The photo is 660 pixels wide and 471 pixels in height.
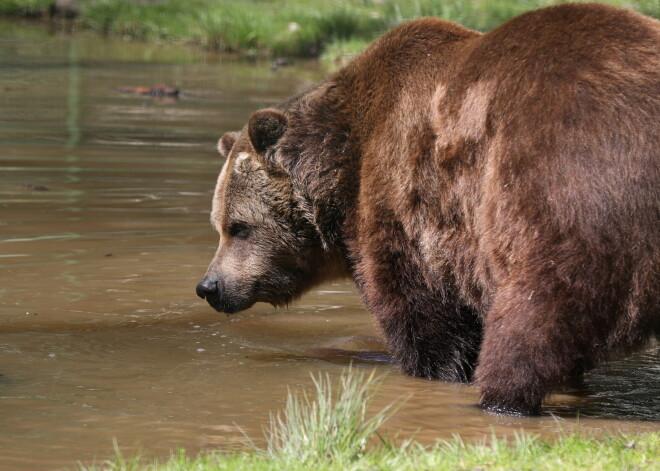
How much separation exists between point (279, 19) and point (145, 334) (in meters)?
18.2

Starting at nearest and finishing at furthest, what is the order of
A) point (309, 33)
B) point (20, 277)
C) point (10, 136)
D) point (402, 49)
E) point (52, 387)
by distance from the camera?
point (52, 387) → point (402, 49) → point (20, 277) → point (10, 136) → point (309, 33)

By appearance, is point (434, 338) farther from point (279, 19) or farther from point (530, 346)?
point (279, 19)

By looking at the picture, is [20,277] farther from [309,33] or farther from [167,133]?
[309,33]

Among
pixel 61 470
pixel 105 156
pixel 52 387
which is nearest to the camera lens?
pixel 61 470

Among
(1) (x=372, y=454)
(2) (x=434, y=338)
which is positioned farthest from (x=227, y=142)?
(1) (x=372, y=454)

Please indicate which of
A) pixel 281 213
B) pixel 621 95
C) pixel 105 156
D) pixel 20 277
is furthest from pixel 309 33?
pixel 621 95

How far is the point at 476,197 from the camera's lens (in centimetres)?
567

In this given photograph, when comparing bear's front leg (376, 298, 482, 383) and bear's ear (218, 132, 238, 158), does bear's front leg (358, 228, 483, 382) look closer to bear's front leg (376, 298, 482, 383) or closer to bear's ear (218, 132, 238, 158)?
bear's front leg (376, 298, 482, 383)

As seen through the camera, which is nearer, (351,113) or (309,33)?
(351,113)

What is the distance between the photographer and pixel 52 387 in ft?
19.4

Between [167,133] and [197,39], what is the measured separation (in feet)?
37.0

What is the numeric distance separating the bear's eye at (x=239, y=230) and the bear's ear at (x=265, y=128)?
0.46 metres

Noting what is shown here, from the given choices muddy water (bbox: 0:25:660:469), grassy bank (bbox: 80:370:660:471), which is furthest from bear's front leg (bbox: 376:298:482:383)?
grassy bank (bbox: 80:370:660:471)

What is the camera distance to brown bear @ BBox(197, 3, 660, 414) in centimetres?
510
